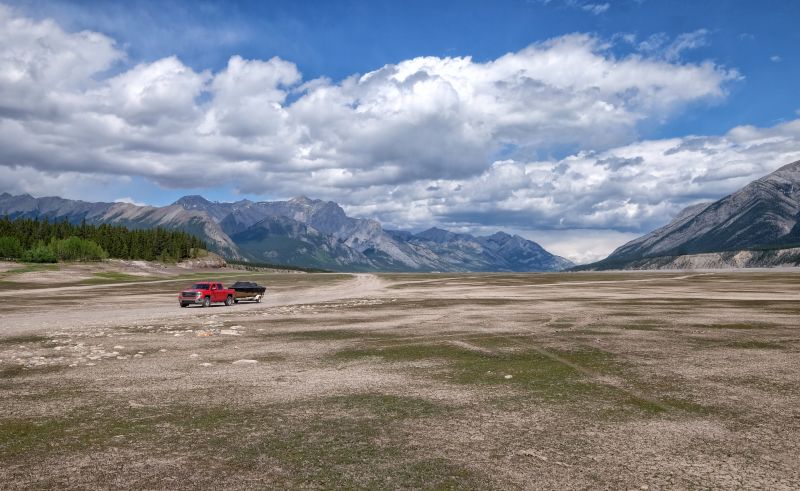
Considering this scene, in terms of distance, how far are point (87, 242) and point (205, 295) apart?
138m

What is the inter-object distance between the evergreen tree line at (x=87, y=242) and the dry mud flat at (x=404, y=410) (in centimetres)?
15187

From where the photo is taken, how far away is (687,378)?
A: 1675 centimetres

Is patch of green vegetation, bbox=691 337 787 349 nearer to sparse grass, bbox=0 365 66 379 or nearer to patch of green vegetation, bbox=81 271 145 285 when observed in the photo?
sparse grass, bbox=0 365 66 379

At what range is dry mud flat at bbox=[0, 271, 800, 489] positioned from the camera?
9.40 meters

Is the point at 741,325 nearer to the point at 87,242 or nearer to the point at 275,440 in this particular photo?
the point at 275,440

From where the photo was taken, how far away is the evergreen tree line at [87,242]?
6097 inches

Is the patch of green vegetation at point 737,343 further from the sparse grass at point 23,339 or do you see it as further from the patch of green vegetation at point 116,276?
the patch of green vegetation at point 116,276

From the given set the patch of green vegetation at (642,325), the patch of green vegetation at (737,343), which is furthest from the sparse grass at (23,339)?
the patch of green vegetation at (737,343)

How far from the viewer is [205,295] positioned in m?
49.9

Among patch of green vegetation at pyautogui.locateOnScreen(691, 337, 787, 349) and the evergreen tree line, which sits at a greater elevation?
the evergreen tree line

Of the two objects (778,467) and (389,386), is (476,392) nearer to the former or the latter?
(389,386)

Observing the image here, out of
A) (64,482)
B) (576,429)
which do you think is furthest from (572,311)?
(64,482)

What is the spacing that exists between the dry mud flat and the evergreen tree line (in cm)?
15187

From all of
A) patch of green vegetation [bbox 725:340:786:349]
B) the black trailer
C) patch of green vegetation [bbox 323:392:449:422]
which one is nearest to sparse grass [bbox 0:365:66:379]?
patch of green vegetation [bbox 323:392:449:422]
